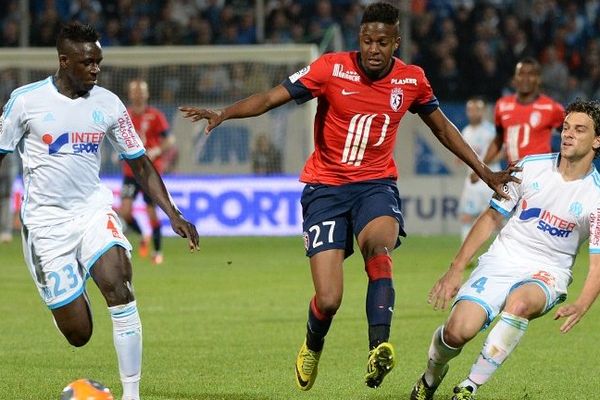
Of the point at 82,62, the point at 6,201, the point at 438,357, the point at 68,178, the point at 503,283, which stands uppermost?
the point at 82,62

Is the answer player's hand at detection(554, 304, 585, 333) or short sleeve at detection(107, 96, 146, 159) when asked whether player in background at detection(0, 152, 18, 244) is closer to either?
short sleeve at detection(107, 96, 146, 159)

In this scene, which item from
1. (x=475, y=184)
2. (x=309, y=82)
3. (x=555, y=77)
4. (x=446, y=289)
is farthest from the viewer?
(x=555, y=77)

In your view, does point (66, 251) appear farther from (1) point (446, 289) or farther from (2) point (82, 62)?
(1) point (446, 289)

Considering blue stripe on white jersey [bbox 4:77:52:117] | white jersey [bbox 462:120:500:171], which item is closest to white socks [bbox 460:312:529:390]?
blue stripe on white jersey [bbox 4:77:52:117]

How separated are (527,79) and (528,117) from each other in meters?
0.47

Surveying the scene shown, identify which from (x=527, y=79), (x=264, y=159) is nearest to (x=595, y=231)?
(x=527, y=79)

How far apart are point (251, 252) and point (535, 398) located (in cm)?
1218

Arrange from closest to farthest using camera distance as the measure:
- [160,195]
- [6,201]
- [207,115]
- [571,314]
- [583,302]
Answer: [571,314] → [583,302] → [207,115] → [160,195] → [6,201]

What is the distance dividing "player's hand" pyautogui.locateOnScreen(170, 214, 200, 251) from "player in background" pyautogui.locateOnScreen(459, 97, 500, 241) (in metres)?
11.4

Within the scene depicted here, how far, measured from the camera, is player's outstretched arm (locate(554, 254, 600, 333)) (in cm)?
691

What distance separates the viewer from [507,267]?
7.65 meters

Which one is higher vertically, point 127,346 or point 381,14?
point 381,14

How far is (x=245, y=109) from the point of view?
7.98 m

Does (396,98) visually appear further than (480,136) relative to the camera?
No
